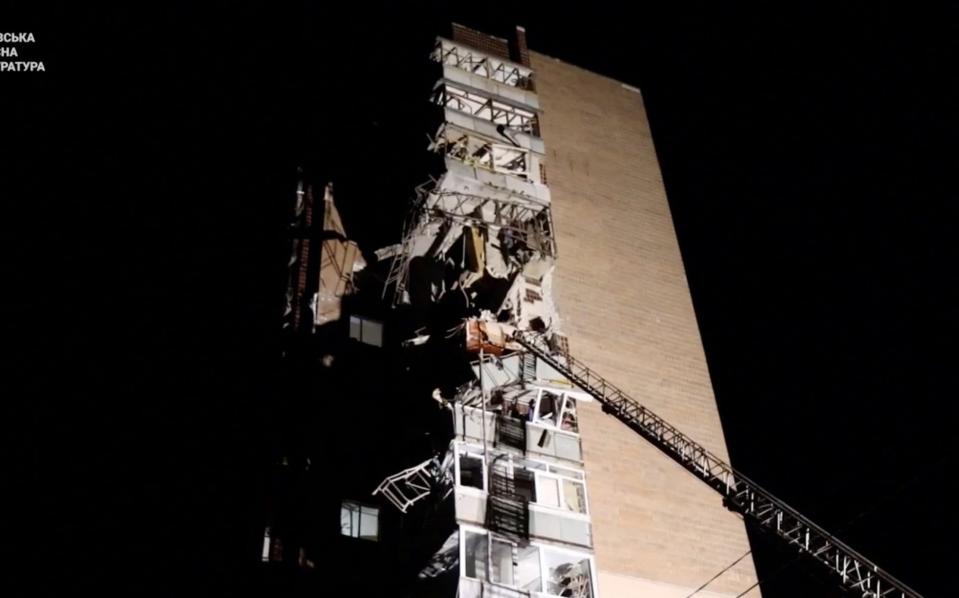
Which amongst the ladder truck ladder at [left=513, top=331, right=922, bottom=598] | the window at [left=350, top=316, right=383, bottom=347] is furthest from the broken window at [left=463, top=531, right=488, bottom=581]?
the window at [left=350, top=316, right=383, bottom=347]

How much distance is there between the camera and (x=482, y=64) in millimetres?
31891

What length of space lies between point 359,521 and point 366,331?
670 cm

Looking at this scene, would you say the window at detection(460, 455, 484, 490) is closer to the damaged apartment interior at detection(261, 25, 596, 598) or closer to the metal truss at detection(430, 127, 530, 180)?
the damaged apartment interior at detection(261, 25, 596, 598)

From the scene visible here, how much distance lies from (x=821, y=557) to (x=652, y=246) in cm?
2005

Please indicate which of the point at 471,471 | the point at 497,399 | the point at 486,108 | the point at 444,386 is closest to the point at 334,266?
the point at 444,386

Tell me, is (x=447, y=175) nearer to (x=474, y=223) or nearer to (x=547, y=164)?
(x=474, y=223)

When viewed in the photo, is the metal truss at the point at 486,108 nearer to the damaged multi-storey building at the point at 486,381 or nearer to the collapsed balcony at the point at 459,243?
the damaged multi-storey building at the point at 486,381

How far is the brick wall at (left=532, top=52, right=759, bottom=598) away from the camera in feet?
86.1

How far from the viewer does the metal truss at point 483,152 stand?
26484 millimetres

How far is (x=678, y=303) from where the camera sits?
33.9 meters

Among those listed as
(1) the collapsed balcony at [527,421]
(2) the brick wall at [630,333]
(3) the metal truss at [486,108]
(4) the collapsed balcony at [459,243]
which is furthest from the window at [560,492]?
(3) the metal truss at [486,108]

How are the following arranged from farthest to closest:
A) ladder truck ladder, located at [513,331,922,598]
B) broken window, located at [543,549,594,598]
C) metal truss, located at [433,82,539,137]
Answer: metal truss, located at [433,82,539,137] → broken window, located at [543,549,594,598] → ladder truck ladder, located at [513,331,922,598]

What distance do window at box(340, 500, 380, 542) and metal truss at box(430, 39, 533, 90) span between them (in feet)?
56.5

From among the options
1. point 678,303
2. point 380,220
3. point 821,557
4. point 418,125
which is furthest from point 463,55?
point 821,557
